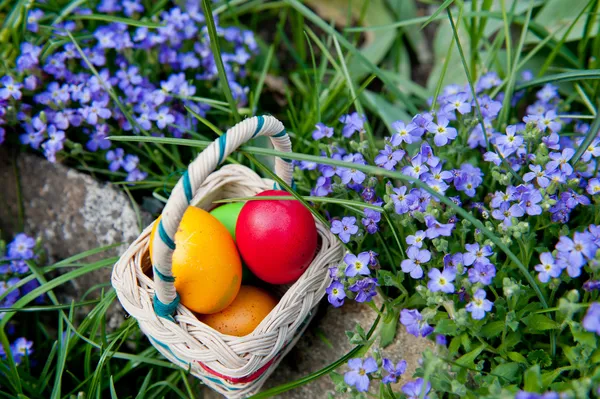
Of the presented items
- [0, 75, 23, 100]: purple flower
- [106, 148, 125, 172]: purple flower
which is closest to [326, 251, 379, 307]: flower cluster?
[106, 148, 125, 172]: purple flower

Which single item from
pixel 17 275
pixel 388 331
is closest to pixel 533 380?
pixel 388 331

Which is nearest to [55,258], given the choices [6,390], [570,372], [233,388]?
[6,390]

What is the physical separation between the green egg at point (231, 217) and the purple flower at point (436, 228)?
2.02 ft

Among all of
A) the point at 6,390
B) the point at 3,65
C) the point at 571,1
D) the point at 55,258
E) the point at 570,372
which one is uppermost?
the point at 571,1

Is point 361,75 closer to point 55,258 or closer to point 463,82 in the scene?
point 463,82

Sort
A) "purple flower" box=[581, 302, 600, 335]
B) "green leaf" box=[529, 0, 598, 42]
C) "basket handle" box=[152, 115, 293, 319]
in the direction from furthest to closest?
"green leaf" box=[529, 0, 598, 42] < "basket handle" box=[152, 115, 293, 319] < "purple flower" box=[581, 302, 600, 335]

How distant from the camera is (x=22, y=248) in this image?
80.7 inches

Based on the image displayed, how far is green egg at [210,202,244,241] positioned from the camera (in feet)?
5.87

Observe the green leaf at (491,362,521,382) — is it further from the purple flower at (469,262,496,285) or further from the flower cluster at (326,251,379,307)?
the flower cluster at (326,251,379,307)

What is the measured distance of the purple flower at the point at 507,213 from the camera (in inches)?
59.3

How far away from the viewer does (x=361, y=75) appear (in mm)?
2658

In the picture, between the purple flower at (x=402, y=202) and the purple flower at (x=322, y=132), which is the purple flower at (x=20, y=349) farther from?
the purple flower at (x=402, y=202)

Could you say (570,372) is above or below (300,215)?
below

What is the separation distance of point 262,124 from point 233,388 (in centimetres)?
78
